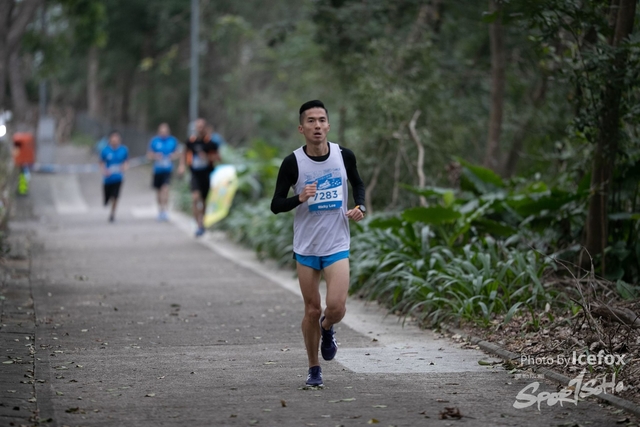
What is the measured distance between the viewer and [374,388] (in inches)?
276

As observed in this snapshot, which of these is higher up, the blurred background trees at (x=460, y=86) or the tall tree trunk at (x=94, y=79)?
the tall tree trunk at (x=94, y=79)

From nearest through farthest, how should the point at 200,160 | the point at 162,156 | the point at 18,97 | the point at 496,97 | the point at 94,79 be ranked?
the point at 496,97, the point at 200,160, the point at 162,156, the point at 18,97, the point at 94,79

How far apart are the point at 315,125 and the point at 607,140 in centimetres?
414

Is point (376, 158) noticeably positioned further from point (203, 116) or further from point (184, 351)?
point (203, 116)

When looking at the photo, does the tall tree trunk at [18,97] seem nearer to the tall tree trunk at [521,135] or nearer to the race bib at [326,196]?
the tall tree trunk at [521,135]

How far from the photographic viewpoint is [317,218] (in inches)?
275

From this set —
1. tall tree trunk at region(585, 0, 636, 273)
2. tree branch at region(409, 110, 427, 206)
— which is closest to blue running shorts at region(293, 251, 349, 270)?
tall tree trunk at region(585, 0, 636, 273)

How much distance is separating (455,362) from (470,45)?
49.8 feet

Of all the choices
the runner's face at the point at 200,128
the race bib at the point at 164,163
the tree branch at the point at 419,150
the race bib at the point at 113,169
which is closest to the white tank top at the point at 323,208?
the tree branch at the point at 419,150

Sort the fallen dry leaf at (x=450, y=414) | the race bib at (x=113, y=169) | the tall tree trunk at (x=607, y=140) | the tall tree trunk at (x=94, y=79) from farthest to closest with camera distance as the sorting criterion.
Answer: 1. the tall tree trunk at (x=94, y=79)
2. the race bib at (x=113, y=169)
3. the tall tree trunk at (x=607, y=140)
4. the fallen dry leaf at (x=450, y=414)

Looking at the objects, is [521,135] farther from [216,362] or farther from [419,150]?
[216,362]

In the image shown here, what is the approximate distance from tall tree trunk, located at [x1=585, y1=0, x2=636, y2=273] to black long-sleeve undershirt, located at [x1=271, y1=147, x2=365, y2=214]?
139 inches

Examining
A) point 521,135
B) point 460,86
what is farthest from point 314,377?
point 460,86

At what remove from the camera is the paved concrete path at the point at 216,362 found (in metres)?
6.27
